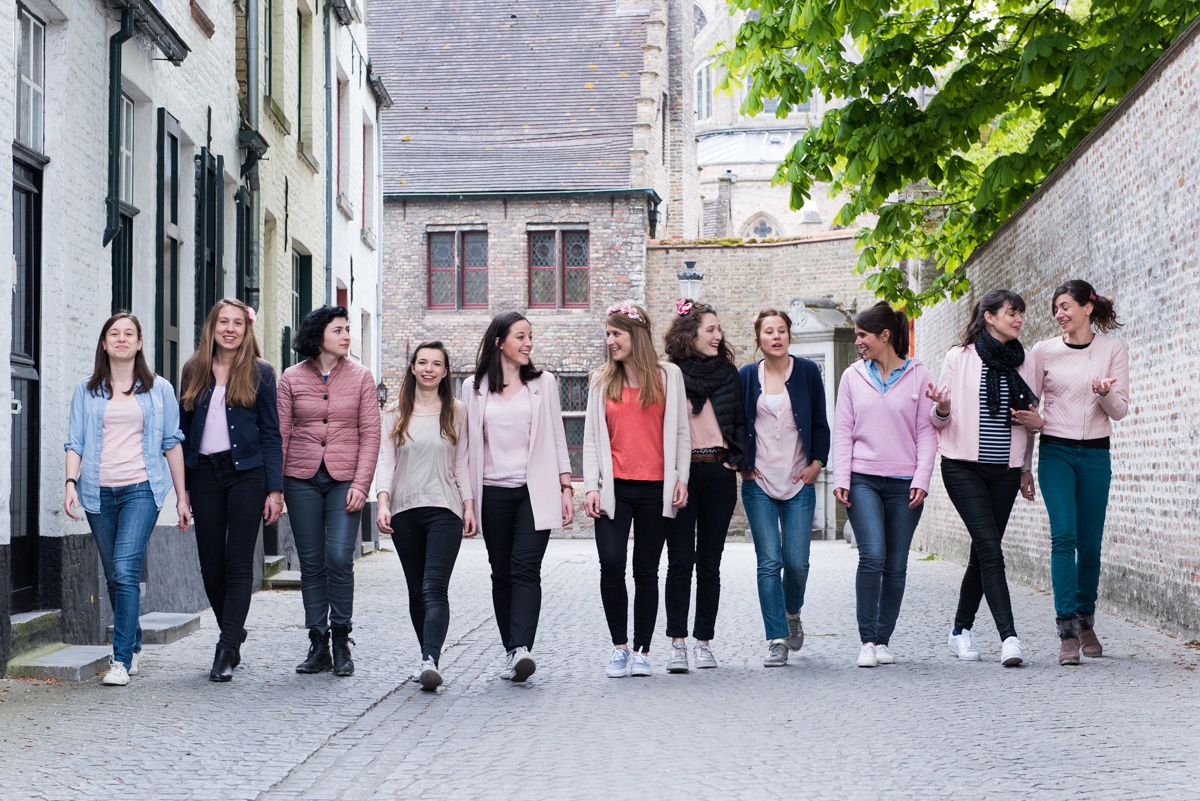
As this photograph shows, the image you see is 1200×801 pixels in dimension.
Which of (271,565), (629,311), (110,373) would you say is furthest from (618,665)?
(271,565)

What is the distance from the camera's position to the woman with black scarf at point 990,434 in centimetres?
796

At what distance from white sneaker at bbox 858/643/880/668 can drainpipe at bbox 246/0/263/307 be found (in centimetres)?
800

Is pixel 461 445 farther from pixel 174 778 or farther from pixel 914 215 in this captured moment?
pixel 914 215

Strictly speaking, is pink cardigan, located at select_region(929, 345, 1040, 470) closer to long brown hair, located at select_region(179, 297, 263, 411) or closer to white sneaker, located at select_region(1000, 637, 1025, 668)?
white sneaker, located at select_region(1000, 637, 1025, 668)

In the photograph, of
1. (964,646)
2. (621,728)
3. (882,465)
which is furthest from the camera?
(964,646)

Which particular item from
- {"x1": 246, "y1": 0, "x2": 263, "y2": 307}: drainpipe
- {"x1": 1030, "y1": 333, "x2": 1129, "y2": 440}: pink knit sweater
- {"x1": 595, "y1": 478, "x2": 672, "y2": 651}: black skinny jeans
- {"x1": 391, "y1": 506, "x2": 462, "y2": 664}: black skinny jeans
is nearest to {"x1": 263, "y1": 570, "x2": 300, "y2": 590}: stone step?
{"x1": 246, "y1": 0, "x2": 263, "y2": 307}: drainpipe

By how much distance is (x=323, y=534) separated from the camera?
25.8ft

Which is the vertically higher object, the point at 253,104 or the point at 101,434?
the point at 253,104

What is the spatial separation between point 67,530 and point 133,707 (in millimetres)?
2168

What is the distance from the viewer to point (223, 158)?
1327 centimetres

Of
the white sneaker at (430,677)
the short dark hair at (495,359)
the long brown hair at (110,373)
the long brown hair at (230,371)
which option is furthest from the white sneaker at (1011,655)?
the long brown hair at (110,373)

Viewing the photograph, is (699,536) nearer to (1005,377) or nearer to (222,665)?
(1005,377)

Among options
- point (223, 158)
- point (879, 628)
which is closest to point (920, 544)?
point (223, 158)

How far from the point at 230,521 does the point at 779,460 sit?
2761 millimetres
